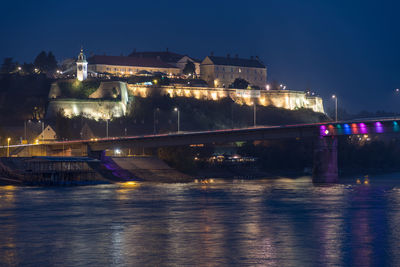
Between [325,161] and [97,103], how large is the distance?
2440 inches

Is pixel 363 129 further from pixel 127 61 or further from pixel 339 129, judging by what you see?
pixel 127 61

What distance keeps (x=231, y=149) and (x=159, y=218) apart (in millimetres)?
98016

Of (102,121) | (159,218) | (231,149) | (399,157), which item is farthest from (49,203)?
(399,157)

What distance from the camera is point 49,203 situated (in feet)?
200

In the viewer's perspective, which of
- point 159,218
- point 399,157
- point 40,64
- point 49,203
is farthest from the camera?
point 40,64

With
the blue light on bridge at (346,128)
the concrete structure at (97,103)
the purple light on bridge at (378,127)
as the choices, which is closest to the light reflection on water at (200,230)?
the purple light on bridge at (378,127)

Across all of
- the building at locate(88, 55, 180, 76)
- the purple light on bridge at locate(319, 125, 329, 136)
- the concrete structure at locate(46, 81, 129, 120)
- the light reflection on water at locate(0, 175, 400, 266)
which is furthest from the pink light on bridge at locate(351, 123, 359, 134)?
the building at locate(88, 55, 180, 76)

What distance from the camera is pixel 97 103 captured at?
470ft

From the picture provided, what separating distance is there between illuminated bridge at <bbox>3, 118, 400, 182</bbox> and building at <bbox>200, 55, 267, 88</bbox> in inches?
3396

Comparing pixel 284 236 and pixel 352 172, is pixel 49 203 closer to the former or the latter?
pixel 284 236

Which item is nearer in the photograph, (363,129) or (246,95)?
(363,129)

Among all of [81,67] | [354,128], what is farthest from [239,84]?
[354,128]

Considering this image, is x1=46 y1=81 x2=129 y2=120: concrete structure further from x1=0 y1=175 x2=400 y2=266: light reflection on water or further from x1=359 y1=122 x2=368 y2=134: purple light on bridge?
x1=0 y1=175 x2=400 y2=266: light reflection on water

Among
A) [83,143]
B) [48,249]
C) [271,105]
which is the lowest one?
[48,249]
